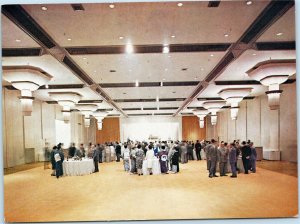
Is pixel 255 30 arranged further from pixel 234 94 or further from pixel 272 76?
pixel 234 94

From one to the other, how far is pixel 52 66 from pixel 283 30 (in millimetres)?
6837

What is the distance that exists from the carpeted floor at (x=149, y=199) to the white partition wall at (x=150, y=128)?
1951 cm

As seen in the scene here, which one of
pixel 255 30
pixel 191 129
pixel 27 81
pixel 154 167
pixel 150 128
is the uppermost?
pixel 255 30

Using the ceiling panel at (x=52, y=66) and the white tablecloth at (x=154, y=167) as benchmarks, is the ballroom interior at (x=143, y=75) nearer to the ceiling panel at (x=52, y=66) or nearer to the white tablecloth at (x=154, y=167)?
the ceiling panel at (x=52, y=66)

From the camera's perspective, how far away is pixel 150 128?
31375 millimetres

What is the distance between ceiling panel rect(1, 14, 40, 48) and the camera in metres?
6.48

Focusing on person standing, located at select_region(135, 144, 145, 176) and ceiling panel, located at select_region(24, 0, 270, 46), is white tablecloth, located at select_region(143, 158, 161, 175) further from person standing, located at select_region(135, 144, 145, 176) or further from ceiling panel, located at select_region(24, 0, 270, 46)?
ceiling panel, located at select_region(24, 0, 270, 46)

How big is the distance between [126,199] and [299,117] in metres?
4.30

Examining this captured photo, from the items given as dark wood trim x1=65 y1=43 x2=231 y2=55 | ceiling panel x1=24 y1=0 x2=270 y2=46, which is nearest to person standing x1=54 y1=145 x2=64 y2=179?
dark wood trim x1=65 y1=43 x2=231 y2=55

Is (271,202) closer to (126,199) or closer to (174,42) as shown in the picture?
(126,199)

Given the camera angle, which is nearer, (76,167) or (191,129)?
(76,167)

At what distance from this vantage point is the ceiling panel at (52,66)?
8.65 m

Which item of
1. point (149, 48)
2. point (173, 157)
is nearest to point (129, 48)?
point (149, 48)

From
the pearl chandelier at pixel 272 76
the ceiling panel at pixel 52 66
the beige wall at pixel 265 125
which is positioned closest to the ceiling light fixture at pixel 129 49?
the ceiling panel at pixel 52 66
